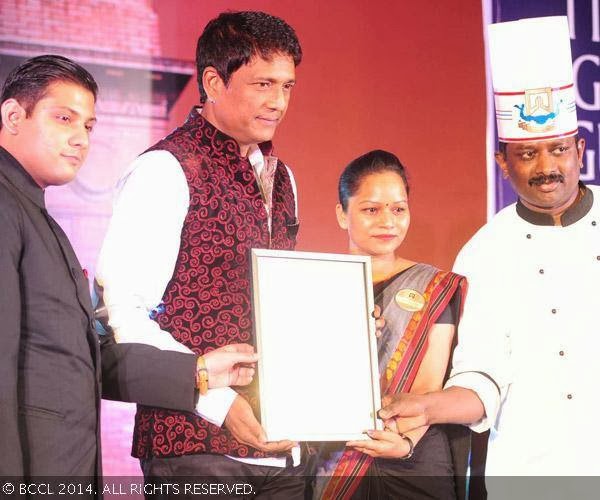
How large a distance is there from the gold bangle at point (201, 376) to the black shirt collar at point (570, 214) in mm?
1386

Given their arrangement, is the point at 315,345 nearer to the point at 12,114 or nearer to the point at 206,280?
the point at 206,280

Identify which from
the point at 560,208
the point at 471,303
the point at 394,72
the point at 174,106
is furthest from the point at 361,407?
the point at 394,72

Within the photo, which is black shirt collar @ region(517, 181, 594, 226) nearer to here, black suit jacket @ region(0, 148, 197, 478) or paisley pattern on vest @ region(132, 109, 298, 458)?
paisley pattern on vest @ region(132, 109, 298, 458)

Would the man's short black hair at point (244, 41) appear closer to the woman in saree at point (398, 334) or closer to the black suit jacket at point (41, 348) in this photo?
the woman in saree at point (398, 334)

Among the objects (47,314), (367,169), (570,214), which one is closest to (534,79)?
(570,214)

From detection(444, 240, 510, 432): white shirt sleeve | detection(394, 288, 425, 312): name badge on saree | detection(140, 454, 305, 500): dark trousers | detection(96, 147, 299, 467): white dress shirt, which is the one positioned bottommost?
detection(140, 454, 305, 500): dark trousers

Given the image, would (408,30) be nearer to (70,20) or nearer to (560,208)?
(560,208)

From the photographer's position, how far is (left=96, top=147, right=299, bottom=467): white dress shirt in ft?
7.64

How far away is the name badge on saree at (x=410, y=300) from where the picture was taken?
9.16ft

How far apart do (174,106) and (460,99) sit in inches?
47.6

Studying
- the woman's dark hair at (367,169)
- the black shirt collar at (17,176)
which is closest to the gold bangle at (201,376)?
the black shirt collar at (17,176)

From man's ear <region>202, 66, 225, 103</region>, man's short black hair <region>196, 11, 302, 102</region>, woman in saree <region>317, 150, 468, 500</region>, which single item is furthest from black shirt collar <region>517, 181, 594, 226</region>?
man's ear <region>202, 66, 225, 103</region>

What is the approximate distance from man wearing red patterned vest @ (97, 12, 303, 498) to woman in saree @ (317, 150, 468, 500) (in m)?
0.33

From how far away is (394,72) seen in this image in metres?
3.55
